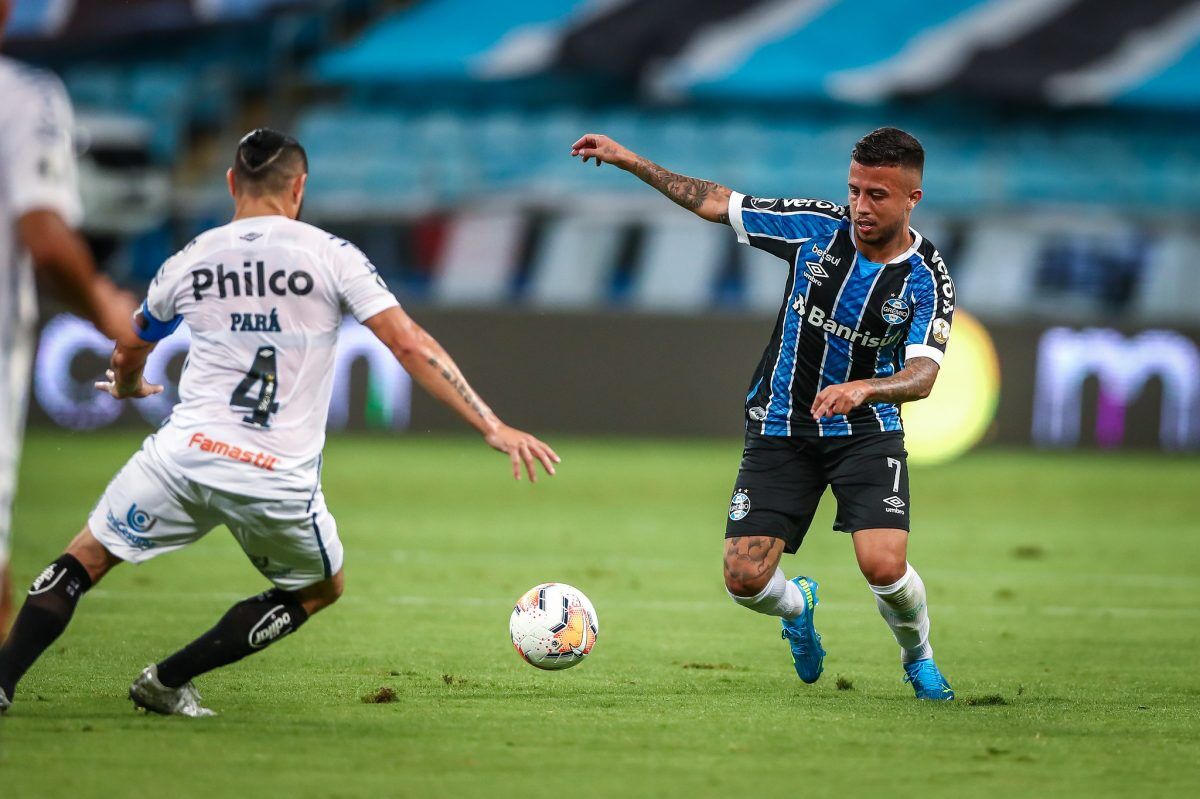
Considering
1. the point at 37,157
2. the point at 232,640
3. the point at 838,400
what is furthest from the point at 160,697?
the point at 838,400

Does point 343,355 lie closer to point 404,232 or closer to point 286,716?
point 404,232

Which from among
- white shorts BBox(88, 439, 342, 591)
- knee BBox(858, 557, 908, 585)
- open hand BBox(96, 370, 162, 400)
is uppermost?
open hand BBox(96, 370, 162, 400)

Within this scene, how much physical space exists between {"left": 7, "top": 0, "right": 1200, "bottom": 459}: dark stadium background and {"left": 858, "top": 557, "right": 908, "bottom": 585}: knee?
513 inches

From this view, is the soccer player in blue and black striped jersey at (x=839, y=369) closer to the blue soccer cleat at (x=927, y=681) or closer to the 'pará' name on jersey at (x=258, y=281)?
the blue soccer cleat at (x=927, y=681)

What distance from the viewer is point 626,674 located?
264 inches

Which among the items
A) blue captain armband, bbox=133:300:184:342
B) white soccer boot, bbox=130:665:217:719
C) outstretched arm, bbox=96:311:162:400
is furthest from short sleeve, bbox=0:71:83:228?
white soccer boot, bbox=130:665:217:719

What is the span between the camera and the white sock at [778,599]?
6496 millimetres

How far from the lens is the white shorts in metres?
5.25

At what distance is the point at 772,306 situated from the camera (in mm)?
21781

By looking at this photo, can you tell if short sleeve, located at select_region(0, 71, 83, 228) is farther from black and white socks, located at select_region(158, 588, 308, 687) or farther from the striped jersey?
the striped jersey

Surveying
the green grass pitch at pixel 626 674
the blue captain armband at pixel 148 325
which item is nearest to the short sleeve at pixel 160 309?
the blue captain armband at pixel 148 325

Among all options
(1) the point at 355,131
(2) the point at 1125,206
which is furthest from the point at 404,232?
(2) the point at 1125,206

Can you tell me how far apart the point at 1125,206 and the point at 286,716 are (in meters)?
20.1

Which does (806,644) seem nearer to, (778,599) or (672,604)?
(778,599)
